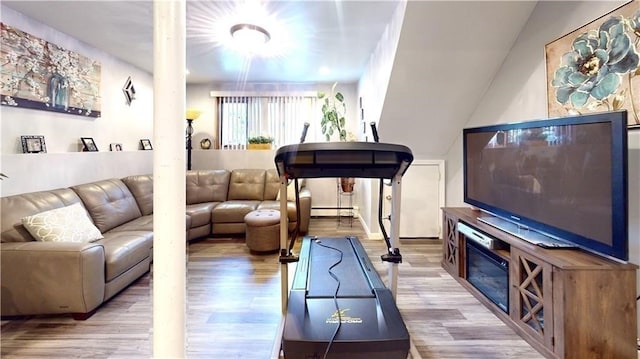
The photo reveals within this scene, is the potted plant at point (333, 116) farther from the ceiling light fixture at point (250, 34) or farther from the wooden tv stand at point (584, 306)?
the wooden tv stand at point (584, 306)

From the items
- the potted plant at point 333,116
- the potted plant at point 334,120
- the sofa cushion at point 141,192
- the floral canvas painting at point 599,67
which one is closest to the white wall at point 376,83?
the potted plant at point 334,120

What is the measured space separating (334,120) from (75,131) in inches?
133

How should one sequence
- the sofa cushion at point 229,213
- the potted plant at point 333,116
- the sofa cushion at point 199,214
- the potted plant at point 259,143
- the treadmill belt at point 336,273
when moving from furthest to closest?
the potted plant at point 259,143 < the potted plant at point 333,116 < the sofa cushion at point 229,213 < the sofa cushion at point 199,214 < the treadmill belt at point 336,273

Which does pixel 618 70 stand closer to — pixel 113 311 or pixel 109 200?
pixel 113 311

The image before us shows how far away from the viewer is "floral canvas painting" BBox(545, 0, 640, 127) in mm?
1734

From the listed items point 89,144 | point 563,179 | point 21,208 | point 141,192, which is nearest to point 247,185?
point 141,192

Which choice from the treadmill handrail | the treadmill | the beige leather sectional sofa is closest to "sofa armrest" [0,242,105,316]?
the beige leather sectional sofa

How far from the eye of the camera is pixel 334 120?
510 cm

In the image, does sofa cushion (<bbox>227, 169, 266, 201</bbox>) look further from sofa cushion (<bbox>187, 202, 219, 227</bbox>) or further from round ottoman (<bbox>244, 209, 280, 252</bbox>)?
round ottoman (<bbox>244, 209, 280, 252</bbox>)

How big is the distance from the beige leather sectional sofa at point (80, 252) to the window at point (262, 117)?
6.78 feet

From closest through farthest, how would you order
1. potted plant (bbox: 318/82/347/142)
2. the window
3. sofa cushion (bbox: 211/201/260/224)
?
1. sofa cushion (bbox: 211/201/260/224)
2. potted plant (bbox: 318/82/347/142)
3. the window

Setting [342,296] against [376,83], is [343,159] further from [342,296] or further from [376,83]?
[376,83]

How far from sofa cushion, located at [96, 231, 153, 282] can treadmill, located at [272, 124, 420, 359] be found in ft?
4.49

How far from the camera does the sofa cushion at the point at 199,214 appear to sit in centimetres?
404
